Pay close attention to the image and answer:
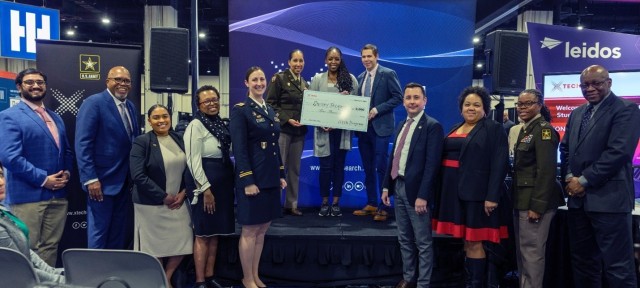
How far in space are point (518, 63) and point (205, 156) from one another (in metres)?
3.25

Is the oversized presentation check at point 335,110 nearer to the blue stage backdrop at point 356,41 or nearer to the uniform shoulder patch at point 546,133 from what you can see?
the blue stage backdrop at point 356,41

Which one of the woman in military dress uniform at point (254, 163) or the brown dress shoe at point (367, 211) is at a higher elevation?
the woman in military dress uniform at point (254, 163)

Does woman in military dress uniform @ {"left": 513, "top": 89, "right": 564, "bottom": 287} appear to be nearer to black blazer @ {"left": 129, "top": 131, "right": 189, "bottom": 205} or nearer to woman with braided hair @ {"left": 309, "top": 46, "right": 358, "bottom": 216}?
woman with braided hair @ {"left": 309, "top": 46, "right": 358, "bottom": 216}

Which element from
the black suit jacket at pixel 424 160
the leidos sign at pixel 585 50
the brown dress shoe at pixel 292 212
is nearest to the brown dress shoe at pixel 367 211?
the brown dress shoe at pixel 292 212

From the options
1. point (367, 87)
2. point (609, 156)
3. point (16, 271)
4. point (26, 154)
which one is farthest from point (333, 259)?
point (16, 271)

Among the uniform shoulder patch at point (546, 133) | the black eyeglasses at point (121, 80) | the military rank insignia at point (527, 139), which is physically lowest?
the military rank insignia at point (527, 139)

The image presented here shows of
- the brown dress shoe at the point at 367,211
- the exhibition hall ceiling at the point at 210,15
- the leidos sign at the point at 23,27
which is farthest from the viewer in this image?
the exhibition hall ceiling at the point at 210,15

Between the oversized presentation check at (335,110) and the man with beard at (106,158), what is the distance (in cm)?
156

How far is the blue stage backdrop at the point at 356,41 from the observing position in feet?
17.4

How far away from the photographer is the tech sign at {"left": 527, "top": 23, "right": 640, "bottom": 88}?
5501 mm

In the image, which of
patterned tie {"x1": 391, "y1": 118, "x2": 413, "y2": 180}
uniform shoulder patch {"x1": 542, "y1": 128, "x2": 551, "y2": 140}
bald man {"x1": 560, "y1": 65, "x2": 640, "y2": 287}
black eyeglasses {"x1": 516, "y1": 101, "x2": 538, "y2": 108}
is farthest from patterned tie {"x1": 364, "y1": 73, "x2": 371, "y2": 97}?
bald man {"x1": 560, "y1": 65, "x2": 640, "y2": 287}

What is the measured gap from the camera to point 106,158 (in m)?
3.49

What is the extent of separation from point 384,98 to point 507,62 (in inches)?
52.1

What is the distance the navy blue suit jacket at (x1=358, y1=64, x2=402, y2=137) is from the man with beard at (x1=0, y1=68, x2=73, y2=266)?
2705 mm
